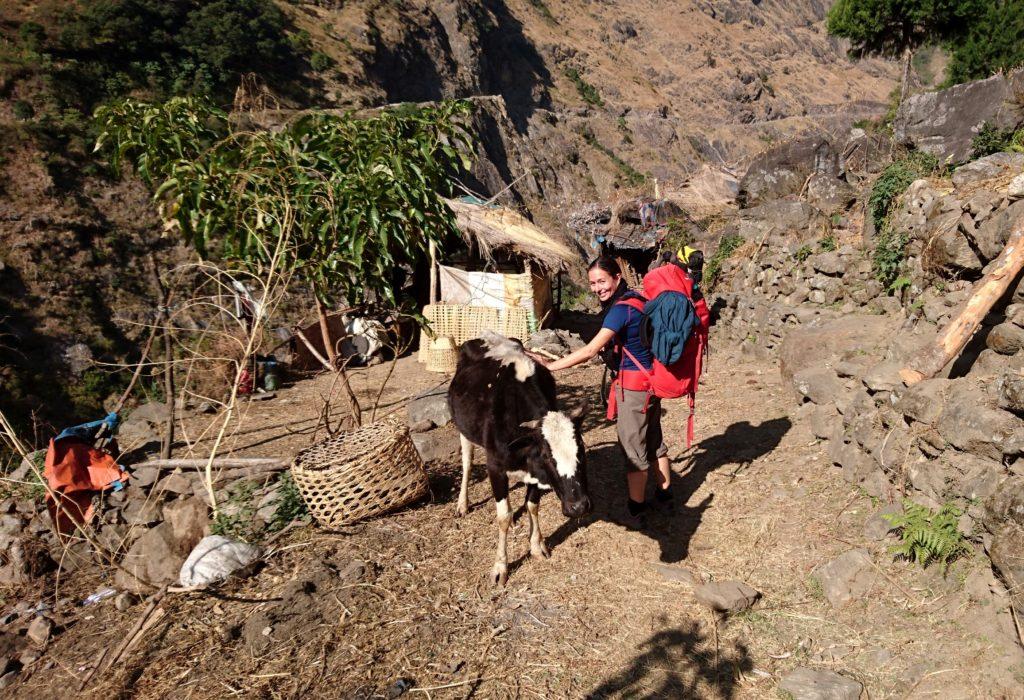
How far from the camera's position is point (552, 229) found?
4094 centimetres

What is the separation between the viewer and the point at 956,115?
8.58 m

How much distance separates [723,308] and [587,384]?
12.7 ft

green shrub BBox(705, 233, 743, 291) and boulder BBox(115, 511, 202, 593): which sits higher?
green shrub BBox(705, 233, 743, 291)

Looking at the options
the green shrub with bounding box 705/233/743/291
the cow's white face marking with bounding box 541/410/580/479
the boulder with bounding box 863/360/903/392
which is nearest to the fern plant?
the boulder with bounding box 863/360/903/392

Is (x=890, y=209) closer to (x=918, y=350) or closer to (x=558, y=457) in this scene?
(x=918, y=350)

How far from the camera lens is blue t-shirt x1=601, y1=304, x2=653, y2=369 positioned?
424cm

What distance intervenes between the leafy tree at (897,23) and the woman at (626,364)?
23608 mm

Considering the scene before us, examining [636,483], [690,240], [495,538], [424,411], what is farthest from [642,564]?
[690,240]

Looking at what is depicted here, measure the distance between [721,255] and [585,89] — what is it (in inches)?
2181

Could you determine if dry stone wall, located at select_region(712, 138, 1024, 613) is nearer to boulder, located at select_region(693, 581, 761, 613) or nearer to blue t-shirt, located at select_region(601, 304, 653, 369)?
boulder, located at select_region(693, 581, 761, 613)

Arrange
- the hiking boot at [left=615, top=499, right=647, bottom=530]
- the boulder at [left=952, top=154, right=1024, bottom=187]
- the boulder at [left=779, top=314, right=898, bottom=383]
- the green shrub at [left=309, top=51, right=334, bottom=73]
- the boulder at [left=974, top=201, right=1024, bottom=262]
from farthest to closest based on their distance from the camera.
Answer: the green shrub at [left=309, top=51, right=334, bottom=73]
the boulder at [left=779, top=314, right=898, bottom=383]
the boulder at [left=952, top=154, right=1024, bottom=187]
the hiking boot at [left=615, top=499, right=647, bottom=530]
the boulder at [left=974, top=201, right=1024, bottom=262]

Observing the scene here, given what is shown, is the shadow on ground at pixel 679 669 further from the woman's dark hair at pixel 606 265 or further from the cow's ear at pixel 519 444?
the woman's dark hair at pixel 606 265

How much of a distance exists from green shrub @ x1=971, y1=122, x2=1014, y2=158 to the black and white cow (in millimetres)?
7526

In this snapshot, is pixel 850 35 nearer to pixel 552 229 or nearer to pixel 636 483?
pixel 552 229
